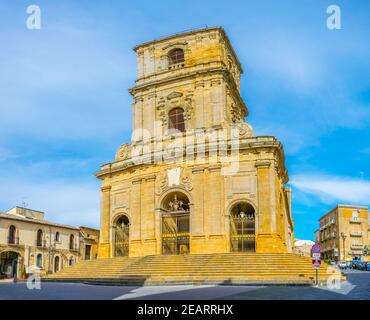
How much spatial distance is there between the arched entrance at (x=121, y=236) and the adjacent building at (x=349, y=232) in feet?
153

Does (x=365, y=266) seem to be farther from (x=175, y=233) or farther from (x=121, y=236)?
(x=121, y=236)

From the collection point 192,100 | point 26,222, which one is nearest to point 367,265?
point 192,100

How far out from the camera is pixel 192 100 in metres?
33.4

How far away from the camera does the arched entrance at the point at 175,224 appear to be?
3009cm

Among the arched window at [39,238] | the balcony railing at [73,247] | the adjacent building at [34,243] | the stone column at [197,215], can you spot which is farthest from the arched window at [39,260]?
the stone column at [197,215]

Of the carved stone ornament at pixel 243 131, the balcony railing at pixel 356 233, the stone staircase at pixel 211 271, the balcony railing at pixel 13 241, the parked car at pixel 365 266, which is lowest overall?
the stone staircase at pixel 211 271

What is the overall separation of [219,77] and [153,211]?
10443mm

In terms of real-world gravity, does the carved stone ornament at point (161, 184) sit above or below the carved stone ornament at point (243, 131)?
below

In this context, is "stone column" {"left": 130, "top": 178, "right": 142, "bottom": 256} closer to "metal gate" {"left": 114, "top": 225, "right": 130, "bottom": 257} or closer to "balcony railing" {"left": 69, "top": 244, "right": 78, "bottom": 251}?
"metal gate" {"left": 114, "top": 225, "right": 130, "bottom": 257}

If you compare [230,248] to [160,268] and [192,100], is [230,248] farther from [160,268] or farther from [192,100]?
[192,100]

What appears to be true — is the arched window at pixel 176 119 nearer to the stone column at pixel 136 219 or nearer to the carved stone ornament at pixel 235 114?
the carved stone ornament at pixel 235 114

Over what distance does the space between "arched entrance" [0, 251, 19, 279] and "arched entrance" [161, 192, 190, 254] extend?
17681 mm

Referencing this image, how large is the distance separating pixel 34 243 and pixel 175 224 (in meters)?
19.4

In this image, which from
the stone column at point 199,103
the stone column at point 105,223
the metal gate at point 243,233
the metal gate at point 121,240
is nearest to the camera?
the metal gate at point 243,233
